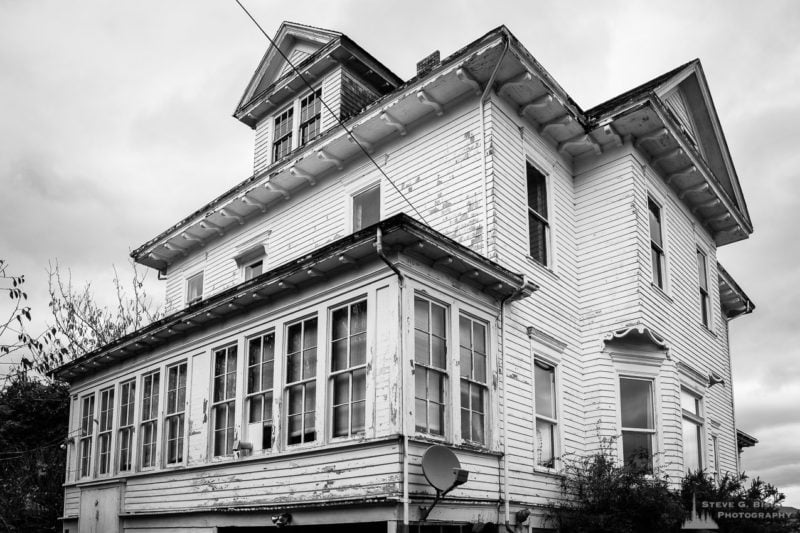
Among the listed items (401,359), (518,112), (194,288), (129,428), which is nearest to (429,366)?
(401,359)

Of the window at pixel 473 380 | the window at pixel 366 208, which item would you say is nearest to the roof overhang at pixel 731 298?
the window at pixel 366 208

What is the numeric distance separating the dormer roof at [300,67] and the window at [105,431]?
8.29 m

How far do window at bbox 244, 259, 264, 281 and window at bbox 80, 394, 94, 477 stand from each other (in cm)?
456

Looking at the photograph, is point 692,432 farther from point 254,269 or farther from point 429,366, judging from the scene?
point 254,269

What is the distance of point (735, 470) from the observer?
66.1 feet

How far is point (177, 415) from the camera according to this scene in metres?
15.2

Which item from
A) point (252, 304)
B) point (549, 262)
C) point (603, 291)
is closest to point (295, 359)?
point (252, 304)

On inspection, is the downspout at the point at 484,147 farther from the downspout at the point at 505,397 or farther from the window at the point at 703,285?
the window at the point at 703,285

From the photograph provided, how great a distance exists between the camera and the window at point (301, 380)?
1199 cm

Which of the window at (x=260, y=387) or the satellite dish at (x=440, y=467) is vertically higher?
the window at (x=260, y=387)

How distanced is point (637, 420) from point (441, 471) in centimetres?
617

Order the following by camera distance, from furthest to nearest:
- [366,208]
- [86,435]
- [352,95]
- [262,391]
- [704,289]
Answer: [704,289] < [352,95] < [86,435] < [366,208] < [262,391]

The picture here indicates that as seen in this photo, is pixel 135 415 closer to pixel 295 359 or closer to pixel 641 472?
pixel 295 359

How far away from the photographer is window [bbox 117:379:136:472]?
16344mm
